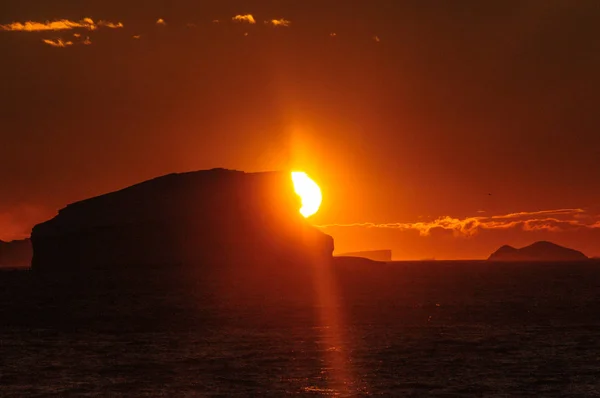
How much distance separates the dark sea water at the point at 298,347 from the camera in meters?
31.6

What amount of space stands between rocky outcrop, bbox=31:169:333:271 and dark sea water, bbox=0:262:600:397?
171 ft

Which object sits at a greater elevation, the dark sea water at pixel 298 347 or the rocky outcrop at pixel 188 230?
the rocky outcrop at pixel 188 230

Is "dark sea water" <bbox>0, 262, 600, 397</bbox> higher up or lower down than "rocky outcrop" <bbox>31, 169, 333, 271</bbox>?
lower down

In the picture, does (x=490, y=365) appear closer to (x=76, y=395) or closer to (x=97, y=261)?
(x=76, y=395)

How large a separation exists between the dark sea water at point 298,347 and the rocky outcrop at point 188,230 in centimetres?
5213

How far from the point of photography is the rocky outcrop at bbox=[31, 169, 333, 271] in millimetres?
139000

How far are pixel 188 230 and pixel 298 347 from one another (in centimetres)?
9923

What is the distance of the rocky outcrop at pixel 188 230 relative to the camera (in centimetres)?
13900

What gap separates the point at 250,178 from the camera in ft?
498

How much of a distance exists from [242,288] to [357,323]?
159 ft

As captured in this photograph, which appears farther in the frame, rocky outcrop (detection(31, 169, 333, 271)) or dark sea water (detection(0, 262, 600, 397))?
rocky outcrop (detection(31, 169, 333, 271))

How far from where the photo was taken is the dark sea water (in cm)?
3162

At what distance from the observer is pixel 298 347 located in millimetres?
43438

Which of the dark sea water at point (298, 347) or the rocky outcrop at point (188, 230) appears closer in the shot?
the dark sea water at point (298, 347)
